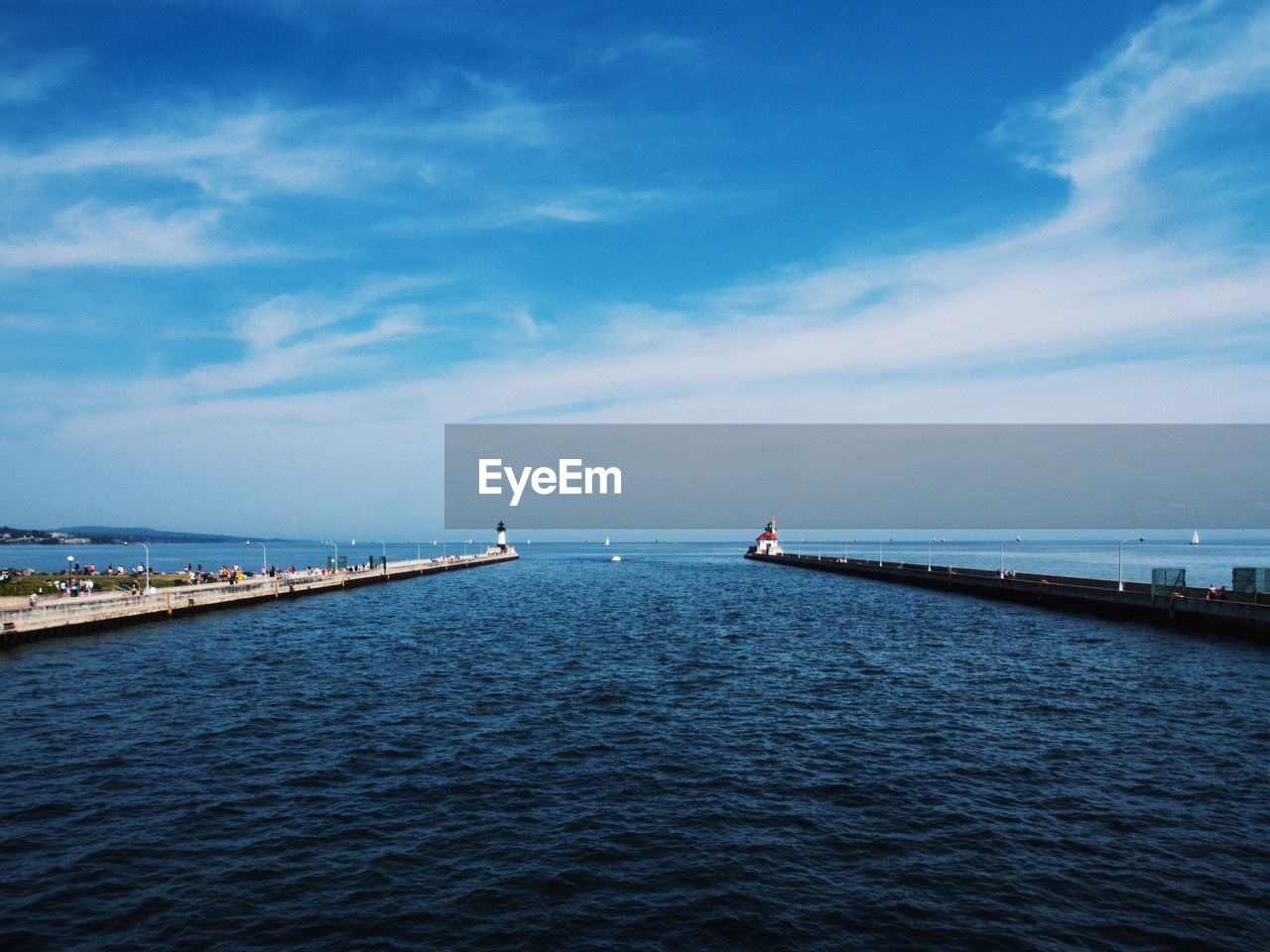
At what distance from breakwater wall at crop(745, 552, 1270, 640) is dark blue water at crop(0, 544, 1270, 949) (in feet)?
29.8

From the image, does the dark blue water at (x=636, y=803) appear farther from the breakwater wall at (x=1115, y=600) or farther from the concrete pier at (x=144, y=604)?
the breakwater wall at (x=1115, y=600)

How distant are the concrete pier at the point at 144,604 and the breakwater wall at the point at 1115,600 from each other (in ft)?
233

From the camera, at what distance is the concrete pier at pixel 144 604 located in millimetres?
43250

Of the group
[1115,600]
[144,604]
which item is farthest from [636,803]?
[1115,600]

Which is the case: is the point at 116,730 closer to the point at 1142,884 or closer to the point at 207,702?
the point at 207,702

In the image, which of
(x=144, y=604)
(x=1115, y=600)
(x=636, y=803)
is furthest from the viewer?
(x=1115, y=600)

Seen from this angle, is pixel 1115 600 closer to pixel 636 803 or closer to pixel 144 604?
pixel 636 803

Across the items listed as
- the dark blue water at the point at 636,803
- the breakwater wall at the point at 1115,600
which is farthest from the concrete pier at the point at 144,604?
the breakwater wall at the point at 1115,600

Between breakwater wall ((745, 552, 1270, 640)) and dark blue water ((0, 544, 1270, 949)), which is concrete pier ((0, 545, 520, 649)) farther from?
→ breakwater wall ((745, 552, 1270, 640))

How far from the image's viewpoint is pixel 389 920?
12594mm

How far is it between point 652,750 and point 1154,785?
13200mm

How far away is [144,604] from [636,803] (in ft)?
172

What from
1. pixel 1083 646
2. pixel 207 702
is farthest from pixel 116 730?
pixel 1083 646

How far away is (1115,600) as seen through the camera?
5719 centimetres
